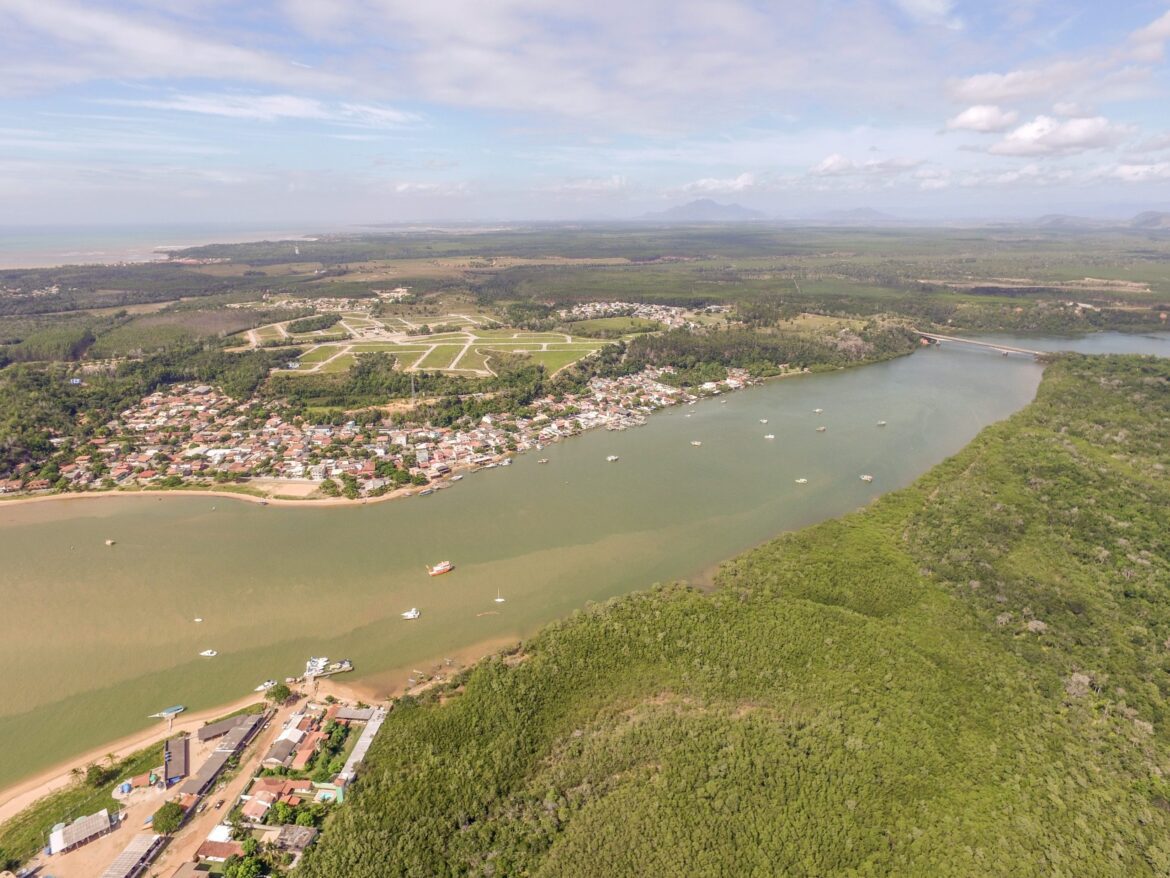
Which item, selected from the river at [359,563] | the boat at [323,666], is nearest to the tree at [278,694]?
the boat at [323,666]

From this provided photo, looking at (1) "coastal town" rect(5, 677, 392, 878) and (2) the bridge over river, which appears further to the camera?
(2) the bridge over river

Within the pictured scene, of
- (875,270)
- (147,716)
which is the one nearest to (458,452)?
(147,716)

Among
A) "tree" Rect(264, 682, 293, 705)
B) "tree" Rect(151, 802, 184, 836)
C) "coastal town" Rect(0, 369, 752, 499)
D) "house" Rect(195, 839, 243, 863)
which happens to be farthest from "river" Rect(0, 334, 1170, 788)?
"house" Rect(195, 839, 243, 863)

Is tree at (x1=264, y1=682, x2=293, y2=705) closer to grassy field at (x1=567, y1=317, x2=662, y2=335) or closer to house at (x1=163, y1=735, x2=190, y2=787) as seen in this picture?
house at (x1=163, y1=735, x2=190, y2=787)

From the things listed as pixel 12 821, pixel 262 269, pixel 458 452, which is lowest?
pixel 12 821

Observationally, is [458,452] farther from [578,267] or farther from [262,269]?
[262,269]

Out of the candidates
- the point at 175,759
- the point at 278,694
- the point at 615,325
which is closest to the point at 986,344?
the point at 615,325
